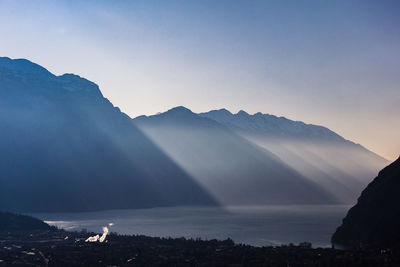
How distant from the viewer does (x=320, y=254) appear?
15700cm

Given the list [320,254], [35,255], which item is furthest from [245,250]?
[35,255]

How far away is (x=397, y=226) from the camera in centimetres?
17600

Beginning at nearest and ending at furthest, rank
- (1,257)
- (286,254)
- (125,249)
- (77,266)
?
(77,266), (286,254), (1,257), (125,249)

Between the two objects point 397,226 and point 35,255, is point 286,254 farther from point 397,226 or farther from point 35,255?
point 35,255

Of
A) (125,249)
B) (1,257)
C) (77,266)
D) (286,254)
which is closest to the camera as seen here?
(77,266)

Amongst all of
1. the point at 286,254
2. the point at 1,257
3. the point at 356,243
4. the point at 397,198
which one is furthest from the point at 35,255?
the point at 397,198

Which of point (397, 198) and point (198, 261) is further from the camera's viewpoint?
point (397, 198)

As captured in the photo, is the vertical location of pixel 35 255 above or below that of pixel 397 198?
below

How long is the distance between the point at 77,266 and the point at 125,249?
37.7 metres

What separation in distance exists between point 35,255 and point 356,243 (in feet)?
421

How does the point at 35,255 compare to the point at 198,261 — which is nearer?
the point at 198,261

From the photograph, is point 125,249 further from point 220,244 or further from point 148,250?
point 220,244

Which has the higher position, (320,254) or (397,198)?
(397,198)

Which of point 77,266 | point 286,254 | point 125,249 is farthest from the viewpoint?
point 125,249
